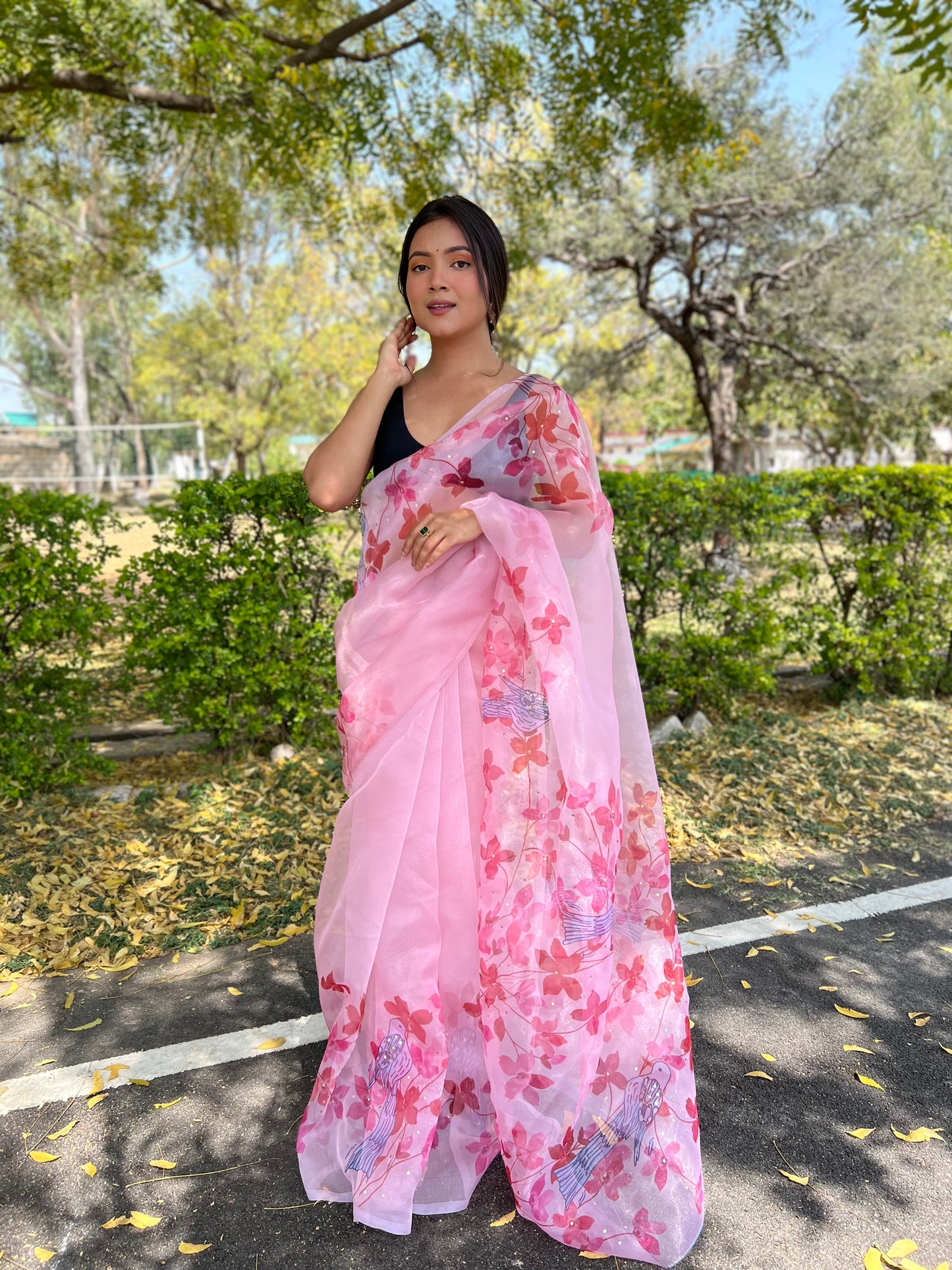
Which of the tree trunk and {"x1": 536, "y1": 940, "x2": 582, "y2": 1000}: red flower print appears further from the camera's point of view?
the tree trunk

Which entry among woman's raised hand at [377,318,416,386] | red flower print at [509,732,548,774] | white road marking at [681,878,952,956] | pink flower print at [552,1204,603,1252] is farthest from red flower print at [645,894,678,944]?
woman's raised hand at [377,318,416,386]

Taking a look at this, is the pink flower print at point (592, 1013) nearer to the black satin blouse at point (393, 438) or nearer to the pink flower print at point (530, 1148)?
the pink flower print at point (530, 1148)

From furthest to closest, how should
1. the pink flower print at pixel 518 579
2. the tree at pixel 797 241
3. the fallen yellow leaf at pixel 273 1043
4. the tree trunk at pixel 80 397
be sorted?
the tree trunk at pixel 80 397
the tree at pixel 797 241
the fallen yellow leaf at pixel 273 1043
the pink flower print at pixel 518 579

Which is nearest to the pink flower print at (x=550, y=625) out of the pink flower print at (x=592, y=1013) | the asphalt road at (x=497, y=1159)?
the pink flower print at (x=592, y=1013)

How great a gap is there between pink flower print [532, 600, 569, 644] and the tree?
10.3 m

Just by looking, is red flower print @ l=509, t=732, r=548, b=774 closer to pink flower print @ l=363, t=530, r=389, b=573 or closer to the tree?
pink flower print @ l=363, t=530, r=389, b=573

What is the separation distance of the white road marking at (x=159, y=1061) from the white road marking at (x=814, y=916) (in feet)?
4.67

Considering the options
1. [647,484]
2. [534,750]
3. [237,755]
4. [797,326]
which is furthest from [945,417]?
[534,750]

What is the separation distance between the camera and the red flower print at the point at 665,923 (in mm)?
2361

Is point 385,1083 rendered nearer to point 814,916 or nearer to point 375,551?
point 375,551

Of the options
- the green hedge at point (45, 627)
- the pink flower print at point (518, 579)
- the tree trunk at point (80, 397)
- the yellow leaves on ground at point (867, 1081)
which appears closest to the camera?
the pink flower print at point (518, 579)

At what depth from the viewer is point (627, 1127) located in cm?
221

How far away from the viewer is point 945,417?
23297 mm

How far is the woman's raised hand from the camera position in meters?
2.42
